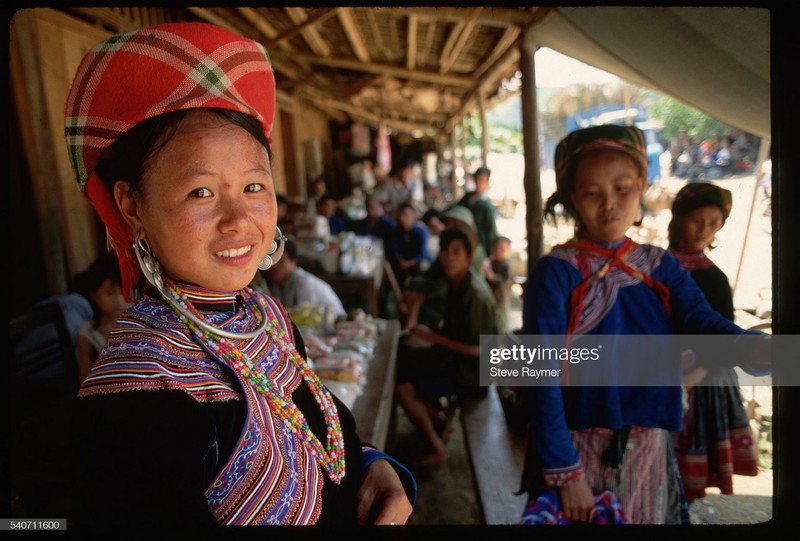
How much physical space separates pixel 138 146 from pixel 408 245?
4.65 metres

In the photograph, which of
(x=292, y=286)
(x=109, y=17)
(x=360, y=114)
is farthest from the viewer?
(x=360, y=114)

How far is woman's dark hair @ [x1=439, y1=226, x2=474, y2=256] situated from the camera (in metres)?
2.66

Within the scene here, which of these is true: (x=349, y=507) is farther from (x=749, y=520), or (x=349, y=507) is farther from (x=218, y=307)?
(x=749, y=520)

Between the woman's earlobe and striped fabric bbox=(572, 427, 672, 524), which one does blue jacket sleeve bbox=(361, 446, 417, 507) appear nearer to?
striped fabric bbox=(572, 427, 672, 524)

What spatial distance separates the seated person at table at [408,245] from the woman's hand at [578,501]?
4.08 metres

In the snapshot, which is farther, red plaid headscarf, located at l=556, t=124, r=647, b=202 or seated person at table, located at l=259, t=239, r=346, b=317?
seated person at table, located at l=259, t=239, r=346, b=317

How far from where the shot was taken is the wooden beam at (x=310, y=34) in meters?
3.25

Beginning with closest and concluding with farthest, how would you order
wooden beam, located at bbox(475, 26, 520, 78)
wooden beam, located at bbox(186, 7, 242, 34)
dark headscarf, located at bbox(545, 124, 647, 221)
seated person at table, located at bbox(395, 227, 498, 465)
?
dark headscarf, located at bbox(545, 124, 647, 221), seated person at table, located at bbox(395, 227, 498, 465), wooden beam, located at bbox(186, 7, 242, 34), wooden beam, located at bbox(475, 26, 520, 78)

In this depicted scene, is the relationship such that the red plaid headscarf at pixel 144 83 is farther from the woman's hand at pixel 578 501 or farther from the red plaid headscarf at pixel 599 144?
the woman's hand at pixel 578 501

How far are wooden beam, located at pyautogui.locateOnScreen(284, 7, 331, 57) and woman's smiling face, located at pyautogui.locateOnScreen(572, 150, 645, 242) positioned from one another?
256 cm

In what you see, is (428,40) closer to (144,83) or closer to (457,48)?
(457,48)

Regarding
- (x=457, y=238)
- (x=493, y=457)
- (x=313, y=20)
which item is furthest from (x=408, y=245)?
(x=493, y=457)

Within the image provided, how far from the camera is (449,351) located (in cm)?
241

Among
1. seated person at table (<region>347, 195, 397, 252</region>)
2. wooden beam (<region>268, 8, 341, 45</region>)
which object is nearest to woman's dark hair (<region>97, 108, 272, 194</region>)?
wooden beam (<region>268, 8, 341, 45</region>)
